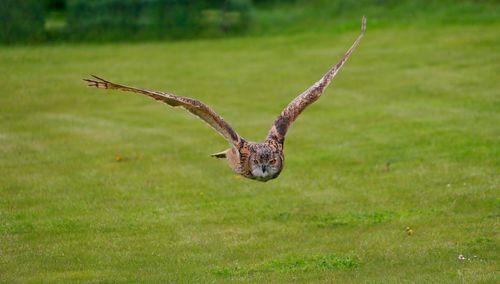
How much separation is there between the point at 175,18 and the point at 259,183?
17.8 metres

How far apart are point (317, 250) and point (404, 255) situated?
3.57 ft

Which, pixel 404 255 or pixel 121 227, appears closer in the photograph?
pixel 404 255

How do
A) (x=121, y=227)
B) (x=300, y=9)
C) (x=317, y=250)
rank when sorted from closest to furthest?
(x=317, y=250) < (x=121, y=227) < (x=300, y=9)

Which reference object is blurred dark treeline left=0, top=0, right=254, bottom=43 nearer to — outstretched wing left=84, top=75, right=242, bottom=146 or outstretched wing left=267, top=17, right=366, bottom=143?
outstretched wing left=267, top=17, right=366, bottom=143

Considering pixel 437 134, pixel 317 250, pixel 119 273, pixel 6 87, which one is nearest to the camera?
pixel 119 273

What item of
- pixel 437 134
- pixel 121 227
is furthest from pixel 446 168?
pixel 121 227

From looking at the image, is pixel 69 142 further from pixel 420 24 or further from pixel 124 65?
pixel 420 24

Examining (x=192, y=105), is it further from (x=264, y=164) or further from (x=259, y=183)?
(x=259, y=183)

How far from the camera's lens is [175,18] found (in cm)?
3173

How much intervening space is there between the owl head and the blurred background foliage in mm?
20073

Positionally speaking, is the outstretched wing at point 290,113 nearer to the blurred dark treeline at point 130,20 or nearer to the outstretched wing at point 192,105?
the outstretched wing at point 192,105

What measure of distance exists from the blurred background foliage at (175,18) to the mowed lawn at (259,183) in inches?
133

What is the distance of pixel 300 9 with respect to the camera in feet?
109

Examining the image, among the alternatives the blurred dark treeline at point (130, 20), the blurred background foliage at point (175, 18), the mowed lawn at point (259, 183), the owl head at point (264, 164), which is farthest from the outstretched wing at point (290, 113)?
the blurred dark treeline at point (130, 20)
